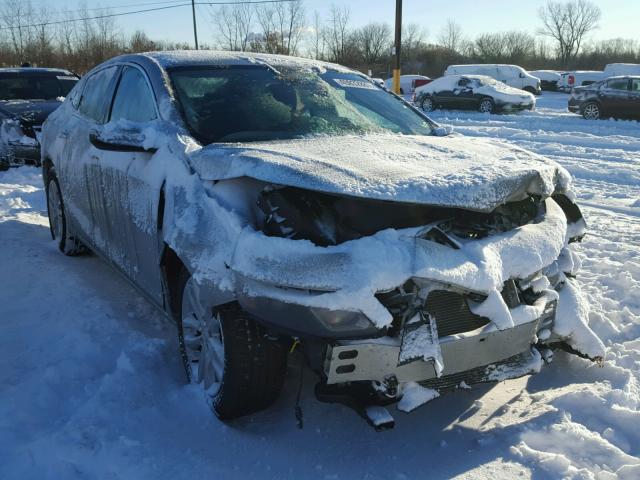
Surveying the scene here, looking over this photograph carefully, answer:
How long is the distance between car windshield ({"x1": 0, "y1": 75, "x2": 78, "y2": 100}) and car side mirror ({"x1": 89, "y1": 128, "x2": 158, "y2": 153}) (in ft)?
25.8

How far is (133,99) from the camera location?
379cm

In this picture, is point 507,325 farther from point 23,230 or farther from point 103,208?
point 23,230

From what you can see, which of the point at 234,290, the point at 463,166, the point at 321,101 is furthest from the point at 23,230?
the point at 463,166

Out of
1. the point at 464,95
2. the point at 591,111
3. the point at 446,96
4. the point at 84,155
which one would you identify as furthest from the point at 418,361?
the point at 446,96

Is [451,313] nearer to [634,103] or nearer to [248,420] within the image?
[248,420]

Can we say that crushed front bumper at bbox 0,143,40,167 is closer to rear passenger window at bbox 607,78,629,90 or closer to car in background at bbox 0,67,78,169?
car in background at bbox 0,67,78,169

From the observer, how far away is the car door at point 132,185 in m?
3.15

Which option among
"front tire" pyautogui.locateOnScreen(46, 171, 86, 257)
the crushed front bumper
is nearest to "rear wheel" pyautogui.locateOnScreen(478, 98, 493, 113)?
the crushed front bumper

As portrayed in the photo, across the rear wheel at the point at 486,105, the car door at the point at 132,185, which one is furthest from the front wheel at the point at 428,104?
the car door at the point at 132,185

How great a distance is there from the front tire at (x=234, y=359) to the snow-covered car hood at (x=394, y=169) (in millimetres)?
602

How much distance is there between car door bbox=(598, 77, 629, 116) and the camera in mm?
16938

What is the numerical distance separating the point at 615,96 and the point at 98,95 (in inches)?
649

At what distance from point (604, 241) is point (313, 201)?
13.3 ft

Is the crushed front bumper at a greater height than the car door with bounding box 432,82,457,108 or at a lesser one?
lesser
